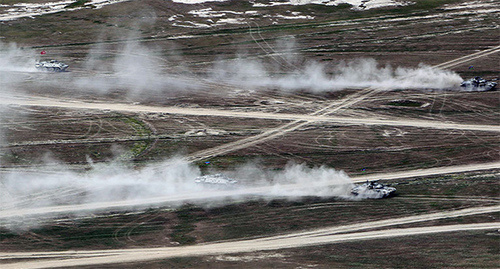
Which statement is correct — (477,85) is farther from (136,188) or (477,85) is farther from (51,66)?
(51,66)

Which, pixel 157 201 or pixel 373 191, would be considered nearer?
pixel 373 191

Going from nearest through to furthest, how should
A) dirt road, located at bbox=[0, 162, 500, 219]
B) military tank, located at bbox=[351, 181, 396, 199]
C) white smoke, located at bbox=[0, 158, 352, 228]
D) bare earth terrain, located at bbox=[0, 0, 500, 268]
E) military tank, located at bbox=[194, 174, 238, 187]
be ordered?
bare earth terrain, located at bbox=[0, 0, 500, 268] < dirt road, located at bbox=[0, 162, 500, 219] < white smoke, located at bbox=[0, 158, 352, 228] < military tank, located at bbox=[351, 181, 396, 199] < military tank, located at bbox=[194, 174, 238, 187]

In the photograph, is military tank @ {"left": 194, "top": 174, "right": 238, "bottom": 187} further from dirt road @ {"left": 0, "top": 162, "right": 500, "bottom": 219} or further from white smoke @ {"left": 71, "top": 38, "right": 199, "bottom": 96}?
white smoke @ {"left": 71, "top": 38, "right": 199, "bottom": 96}

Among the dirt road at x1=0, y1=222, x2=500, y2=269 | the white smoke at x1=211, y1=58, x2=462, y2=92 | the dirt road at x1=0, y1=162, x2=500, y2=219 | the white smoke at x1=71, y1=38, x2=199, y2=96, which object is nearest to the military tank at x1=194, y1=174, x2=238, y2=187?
the dirt road at x1=0, y1=162, x2=500, y2=219

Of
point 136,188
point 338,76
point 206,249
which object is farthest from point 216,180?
point 338,76

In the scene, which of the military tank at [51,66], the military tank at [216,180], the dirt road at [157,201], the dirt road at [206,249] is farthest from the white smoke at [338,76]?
the dirt road at [206,249]

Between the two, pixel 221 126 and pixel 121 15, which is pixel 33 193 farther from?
pixel 121 15

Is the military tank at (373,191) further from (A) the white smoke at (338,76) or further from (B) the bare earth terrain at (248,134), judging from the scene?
(A) the white smoke at (338,76)
